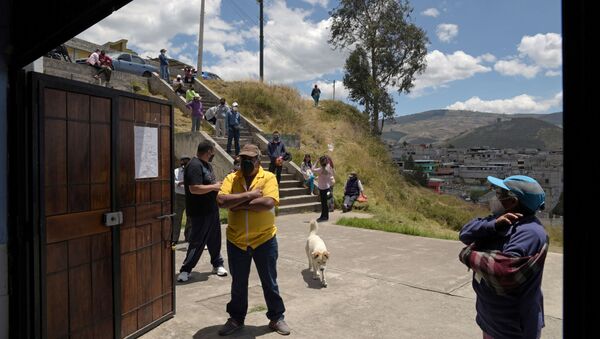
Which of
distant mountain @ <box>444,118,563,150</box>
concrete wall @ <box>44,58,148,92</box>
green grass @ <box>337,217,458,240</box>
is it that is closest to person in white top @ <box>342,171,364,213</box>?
green grass @ <box>337,217,458,240</box>

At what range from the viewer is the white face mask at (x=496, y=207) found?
8.93ft

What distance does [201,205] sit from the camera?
5629mm

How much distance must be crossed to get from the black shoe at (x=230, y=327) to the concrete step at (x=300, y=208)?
812 centimetres

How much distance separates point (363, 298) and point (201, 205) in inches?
93.0

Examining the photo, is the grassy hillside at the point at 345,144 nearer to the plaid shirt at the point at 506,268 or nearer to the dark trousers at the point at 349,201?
the dark trousers at the point at 349,201

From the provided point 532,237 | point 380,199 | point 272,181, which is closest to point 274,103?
point 380,199

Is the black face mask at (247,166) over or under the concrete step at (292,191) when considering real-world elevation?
over

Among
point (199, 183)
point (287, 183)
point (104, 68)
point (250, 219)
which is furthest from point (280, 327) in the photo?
point (104, 68)

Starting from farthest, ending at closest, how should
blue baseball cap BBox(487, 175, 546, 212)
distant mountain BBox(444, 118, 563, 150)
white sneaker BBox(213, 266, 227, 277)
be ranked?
distant mountain BBox(444, 118, 563, 150), white sneaker BBox(213, 266, 227, 277), blue baseball cap BBox(487, 175, 546, 212)

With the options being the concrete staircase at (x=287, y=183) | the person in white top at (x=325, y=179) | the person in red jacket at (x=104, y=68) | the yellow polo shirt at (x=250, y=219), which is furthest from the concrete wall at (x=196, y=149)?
the yellow polo shirt at (x=250, y=219)

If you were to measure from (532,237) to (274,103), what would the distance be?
2035cm

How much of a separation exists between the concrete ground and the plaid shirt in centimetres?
186

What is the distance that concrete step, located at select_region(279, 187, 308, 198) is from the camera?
1332 centimetres

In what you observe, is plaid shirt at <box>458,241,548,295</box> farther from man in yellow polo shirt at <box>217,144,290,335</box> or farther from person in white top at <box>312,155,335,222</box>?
person in white top at <box>312,155,335,222</box>
